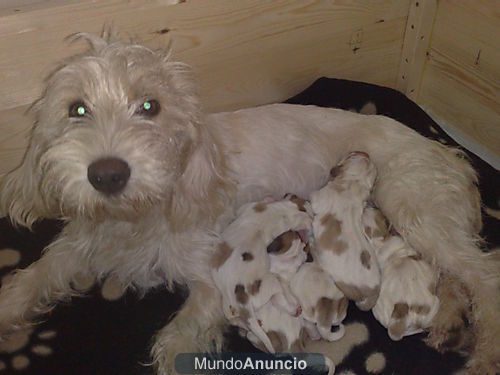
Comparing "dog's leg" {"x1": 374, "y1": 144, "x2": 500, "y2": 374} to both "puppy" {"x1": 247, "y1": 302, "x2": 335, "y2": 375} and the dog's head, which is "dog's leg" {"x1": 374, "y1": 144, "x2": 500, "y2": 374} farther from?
the dog's head

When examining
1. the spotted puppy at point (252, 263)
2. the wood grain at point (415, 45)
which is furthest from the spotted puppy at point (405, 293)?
the wood grain at point (415, 45)

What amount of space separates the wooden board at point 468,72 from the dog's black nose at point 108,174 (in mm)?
1724

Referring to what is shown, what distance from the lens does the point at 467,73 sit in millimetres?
2580

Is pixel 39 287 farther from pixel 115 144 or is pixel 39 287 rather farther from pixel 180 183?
pixel 115 144

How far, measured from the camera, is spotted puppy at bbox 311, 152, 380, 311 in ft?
5.85

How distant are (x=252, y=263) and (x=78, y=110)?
0.70 meters

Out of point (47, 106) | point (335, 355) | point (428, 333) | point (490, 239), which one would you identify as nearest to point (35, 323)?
point (47, 106)

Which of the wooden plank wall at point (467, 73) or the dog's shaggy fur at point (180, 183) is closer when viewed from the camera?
the dog's shaggy fur at point (180, 183)

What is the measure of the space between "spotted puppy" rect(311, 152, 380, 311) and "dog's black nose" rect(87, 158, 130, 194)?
2.32 ft

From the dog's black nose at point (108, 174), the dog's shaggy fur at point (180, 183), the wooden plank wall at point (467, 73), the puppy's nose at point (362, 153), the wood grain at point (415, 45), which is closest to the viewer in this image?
the dog's black nose at point (108, 174)

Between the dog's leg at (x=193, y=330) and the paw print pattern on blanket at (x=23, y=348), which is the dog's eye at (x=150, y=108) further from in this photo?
the paw print pattern on blanket at (x=23, y=348)

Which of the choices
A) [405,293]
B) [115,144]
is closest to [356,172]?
[405,293]

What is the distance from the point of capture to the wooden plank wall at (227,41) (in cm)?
199

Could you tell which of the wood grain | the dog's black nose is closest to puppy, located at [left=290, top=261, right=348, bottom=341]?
the dog's black nose
